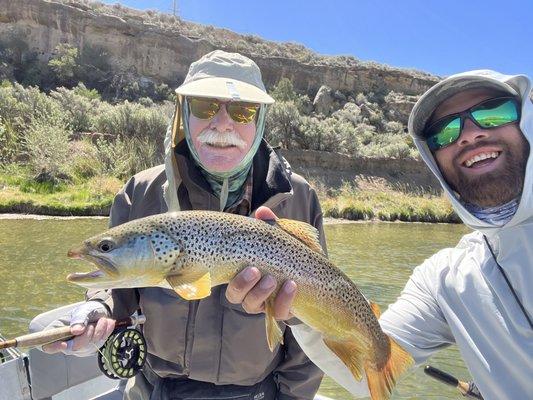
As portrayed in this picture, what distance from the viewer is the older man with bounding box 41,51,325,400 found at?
264 cm

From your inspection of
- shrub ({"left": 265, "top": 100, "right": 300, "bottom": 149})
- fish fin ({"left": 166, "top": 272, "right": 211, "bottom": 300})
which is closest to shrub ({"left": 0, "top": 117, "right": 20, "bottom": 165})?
shrub ({"left": 265, "top": 100, "right": 300, "bottom": 149})

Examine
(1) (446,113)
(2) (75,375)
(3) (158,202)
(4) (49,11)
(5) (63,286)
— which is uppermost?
(4) (49,11)

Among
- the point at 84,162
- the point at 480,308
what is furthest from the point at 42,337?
the point at 84,162

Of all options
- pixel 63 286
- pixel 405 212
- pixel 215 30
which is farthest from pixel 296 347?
pixel 215 30

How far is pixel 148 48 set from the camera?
161ft

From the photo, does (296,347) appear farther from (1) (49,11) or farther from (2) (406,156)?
(1) (49,11)

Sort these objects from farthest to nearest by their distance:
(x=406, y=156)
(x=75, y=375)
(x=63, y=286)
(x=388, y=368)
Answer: (x=406, y=156) < (x=63, y=286) < (x=75, y=375) < (x=388, y=368)

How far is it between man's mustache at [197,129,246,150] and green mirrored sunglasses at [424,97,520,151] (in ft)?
4.23

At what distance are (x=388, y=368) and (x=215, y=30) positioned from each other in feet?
232

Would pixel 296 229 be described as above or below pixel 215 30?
below

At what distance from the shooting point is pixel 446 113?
301 centimetres

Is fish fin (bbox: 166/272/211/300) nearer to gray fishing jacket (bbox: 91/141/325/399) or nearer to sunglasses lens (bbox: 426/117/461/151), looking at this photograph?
gray fishing jacket (bbox: 91/141/325/399)

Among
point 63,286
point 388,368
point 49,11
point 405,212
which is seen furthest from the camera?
point 49,11

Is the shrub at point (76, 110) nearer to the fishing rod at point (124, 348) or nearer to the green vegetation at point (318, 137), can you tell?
the green vegetation at point (318, 137)
